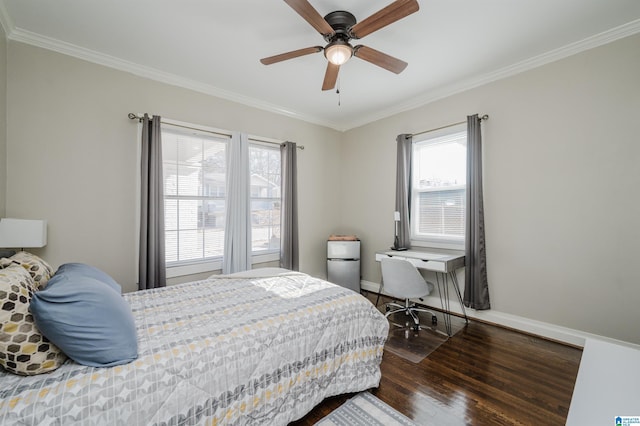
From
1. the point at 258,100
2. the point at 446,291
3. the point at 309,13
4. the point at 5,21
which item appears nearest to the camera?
the point at 309,13

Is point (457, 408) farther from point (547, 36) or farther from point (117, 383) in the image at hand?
point (547, 36)

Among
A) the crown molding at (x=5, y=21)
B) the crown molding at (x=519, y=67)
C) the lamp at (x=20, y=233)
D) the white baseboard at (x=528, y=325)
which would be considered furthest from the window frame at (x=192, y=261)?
the white baseboard at (x=528, y=325)

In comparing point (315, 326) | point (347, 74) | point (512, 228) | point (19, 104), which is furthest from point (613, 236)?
point (19, 104)

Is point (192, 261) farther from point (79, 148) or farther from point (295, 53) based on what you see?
point (295, 53)

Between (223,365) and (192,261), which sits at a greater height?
(192,261)

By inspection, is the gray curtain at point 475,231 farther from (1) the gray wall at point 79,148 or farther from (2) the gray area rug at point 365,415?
(1) the gray wall at point 79,148

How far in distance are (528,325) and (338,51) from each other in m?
3.20

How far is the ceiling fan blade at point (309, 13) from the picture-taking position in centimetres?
153

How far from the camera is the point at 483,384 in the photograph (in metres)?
1.98

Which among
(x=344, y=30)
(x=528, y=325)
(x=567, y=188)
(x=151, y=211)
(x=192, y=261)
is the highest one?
(x=344, y=30)

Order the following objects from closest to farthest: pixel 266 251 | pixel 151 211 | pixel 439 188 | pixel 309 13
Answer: pixel 309 13, pixel 151 211, pixel 439 188, pixel 266 251

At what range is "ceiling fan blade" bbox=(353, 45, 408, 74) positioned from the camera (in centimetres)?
202

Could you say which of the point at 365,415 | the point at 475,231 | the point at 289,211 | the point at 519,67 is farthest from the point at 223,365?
the point at 519,67

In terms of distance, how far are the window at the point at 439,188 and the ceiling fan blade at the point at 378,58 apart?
152 centimetres
